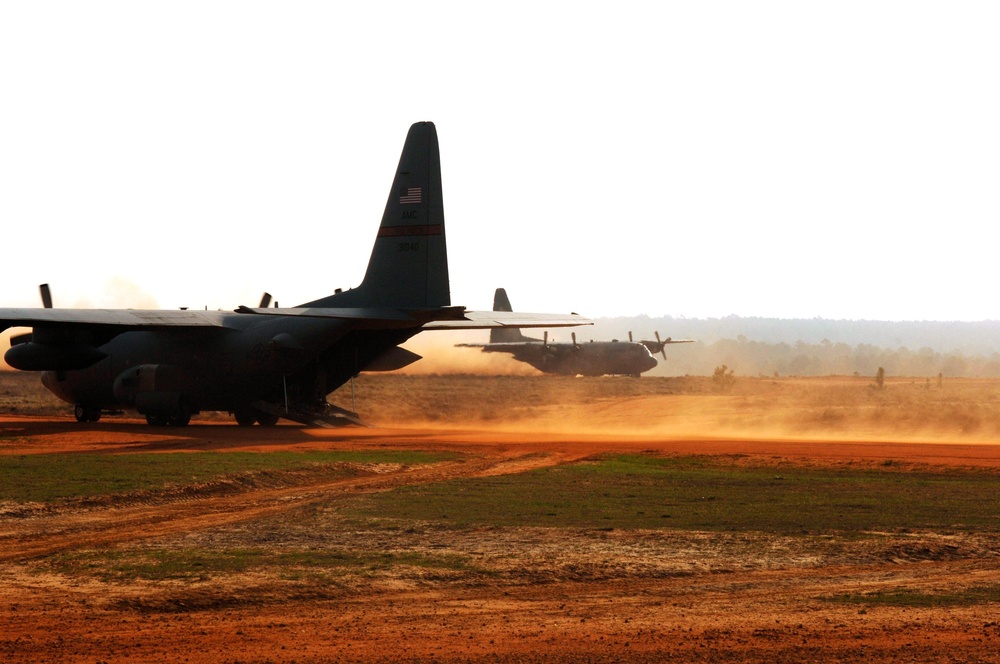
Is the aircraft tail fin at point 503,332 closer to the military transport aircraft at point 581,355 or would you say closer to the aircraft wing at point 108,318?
the military transport aircraft at point 581,355

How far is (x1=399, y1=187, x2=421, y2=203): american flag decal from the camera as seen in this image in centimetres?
3916

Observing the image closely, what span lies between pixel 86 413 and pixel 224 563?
32027mm

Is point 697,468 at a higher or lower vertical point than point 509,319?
lower

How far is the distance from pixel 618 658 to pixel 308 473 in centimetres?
1815

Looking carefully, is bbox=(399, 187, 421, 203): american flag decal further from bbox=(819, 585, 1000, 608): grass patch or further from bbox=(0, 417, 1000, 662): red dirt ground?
bbox=(819, 585, 1000, 608): grass patch

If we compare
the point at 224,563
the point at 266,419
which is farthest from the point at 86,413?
the point at 224,563

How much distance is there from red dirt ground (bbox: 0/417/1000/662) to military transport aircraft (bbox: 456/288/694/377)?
78.2 meters

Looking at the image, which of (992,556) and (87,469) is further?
(87,469)

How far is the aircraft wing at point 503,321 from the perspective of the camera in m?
41.6

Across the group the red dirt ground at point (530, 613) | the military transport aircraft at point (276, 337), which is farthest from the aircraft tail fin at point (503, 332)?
the red dirt ground at point (530, 613)

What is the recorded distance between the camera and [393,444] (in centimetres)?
3725

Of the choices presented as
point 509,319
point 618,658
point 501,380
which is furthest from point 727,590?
point 501,380

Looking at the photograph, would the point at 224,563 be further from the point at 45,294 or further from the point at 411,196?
the point at 45,294

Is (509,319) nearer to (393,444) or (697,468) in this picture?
(393,444)
